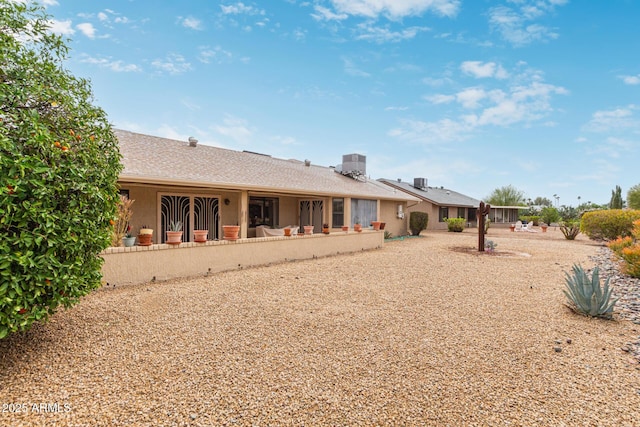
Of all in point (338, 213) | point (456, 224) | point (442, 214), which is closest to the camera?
point (338, 213)

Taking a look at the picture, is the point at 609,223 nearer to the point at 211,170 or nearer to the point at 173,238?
the point at 211,170

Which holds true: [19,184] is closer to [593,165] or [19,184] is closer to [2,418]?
[2,418]

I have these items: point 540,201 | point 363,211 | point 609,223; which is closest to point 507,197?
point 540,201

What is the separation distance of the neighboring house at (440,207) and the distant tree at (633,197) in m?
11.0

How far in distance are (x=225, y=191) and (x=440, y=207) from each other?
22.0m

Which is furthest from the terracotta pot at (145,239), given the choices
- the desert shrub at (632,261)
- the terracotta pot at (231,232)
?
the desert shrub at (632,261)

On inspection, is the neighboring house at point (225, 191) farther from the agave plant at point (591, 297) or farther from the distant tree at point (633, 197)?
the distant tree at point (633, 197)

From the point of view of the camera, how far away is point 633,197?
33.8 metres

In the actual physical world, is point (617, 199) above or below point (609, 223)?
above

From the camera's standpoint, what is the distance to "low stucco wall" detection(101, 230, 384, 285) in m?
7.01

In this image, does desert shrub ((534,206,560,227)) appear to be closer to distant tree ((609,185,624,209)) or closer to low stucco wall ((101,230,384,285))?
distant tree ((609,185,624,209))

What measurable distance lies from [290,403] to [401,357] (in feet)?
5.10

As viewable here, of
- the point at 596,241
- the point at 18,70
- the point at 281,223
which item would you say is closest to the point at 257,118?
the point at 281,223

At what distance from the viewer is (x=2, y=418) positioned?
260cm
